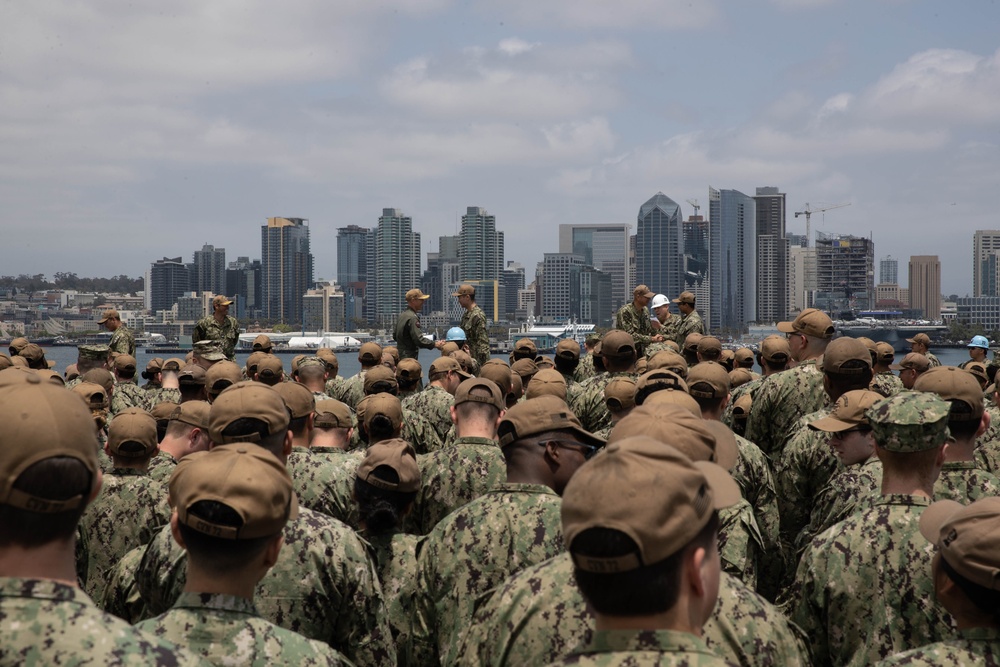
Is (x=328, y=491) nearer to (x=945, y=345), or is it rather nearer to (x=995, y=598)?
(x=995, y=598)

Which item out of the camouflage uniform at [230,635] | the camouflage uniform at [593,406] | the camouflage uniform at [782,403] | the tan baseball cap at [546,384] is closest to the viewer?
the camouflage uniform at [230,635]

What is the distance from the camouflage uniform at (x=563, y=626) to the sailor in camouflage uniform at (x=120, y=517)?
3128 mm

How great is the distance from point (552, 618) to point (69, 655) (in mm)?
1591

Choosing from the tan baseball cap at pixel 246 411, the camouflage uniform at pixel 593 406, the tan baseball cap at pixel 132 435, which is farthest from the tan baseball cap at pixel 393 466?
the camouflage uniform at pixel 593 406

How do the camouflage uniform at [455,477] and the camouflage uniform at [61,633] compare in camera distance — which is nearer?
the camouflage uniform at [61,633]

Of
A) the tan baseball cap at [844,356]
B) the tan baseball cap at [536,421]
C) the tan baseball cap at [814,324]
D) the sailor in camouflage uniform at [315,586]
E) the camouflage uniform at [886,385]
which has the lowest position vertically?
the sailor in camouflage uniform at [315,586]

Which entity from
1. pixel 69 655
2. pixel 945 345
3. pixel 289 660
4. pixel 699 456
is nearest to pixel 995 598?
pixel 699 456

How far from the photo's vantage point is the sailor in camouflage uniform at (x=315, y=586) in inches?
167

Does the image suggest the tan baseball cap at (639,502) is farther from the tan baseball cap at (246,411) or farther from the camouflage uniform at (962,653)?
the tan baseball cap at (246,411)

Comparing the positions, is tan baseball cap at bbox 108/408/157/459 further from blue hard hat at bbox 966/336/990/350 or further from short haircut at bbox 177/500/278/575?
blue hard hat at bbox 966/336/990/350

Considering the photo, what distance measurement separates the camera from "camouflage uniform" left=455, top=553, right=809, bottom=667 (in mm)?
3260

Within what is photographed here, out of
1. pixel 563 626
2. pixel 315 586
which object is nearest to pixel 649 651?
pixel 563 626

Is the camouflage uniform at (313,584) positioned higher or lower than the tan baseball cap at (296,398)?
lower

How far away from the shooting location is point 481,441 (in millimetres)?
6277
